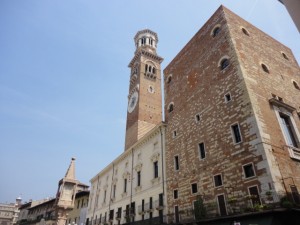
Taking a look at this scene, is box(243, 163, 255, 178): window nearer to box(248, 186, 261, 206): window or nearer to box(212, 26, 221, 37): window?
box(248, 186, 261, 206): window

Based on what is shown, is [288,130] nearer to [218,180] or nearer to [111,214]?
[218,180]

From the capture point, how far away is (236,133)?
13.7m

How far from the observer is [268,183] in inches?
429

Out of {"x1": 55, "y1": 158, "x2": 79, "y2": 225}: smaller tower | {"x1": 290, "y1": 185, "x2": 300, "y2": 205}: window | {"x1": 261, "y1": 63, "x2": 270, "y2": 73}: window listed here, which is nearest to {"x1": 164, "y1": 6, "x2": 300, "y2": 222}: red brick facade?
{"x1": 261, "y1": 63, "x2": 270, "y2": 73}: window

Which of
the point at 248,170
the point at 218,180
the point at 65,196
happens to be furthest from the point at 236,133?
the point at 65,196

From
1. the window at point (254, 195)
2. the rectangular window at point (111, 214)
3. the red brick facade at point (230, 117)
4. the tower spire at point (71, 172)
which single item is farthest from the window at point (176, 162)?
the tower spire at point (71, 172)

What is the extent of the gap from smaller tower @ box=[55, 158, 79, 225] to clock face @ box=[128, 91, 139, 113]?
551 inches

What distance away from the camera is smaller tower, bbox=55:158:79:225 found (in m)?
30.9

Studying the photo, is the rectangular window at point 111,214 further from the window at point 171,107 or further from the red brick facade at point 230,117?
the window at point 171,107

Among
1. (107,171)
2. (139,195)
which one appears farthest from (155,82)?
(139,195)

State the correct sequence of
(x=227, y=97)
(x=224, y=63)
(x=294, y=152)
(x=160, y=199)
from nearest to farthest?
(x=294, y=152)
(x=227, y=97)
(x=224, y=63)
(x=160, y=199)

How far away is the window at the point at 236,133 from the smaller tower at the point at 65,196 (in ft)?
85.4

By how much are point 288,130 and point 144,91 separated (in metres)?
27.9

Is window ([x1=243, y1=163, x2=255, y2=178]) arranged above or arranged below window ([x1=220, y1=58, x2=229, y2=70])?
below
